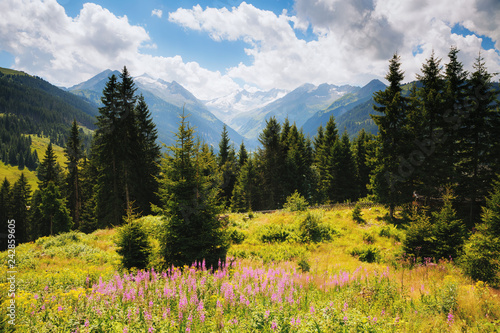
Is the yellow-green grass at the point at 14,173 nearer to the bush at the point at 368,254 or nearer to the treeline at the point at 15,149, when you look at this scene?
the treeline at the point at 15,149

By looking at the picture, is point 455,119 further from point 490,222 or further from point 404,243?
point 404,243

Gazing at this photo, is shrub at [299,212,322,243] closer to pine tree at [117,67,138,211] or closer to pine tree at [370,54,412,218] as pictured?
pine tree at [370,54,412,218]

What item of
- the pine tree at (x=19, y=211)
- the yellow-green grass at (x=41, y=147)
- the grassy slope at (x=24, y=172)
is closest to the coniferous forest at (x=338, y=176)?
the pine tree at (x=19, y=211)

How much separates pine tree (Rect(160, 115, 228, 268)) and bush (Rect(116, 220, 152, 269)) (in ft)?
3.22

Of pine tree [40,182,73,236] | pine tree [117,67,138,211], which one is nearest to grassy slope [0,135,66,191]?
pine tree [40,182,73,236]

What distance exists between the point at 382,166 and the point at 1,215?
75.0m

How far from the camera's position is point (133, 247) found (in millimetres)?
9664

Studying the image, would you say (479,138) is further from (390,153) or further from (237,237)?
(237,237)

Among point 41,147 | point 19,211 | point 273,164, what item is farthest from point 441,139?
point 41,147

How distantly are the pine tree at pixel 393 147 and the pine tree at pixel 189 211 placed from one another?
16552 mm

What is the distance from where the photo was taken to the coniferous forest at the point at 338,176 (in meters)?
9.72

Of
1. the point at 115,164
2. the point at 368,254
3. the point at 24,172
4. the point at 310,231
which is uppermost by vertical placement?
the point at 24,172

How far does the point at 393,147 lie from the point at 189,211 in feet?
61.8

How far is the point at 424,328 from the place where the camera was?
4.37 meters
